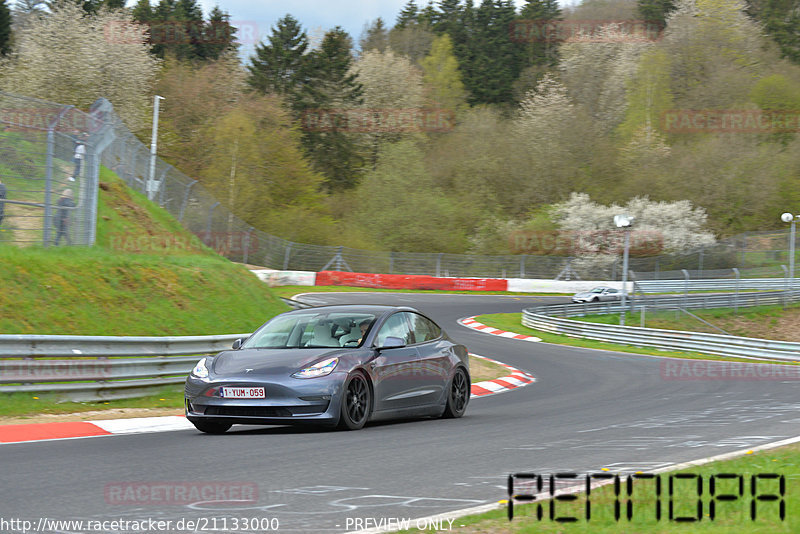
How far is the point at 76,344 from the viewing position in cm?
1157

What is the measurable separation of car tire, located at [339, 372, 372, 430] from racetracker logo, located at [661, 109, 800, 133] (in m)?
59.2

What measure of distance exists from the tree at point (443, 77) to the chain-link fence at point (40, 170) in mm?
70140

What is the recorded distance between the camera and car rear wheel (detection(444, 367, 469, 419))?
11.5 m

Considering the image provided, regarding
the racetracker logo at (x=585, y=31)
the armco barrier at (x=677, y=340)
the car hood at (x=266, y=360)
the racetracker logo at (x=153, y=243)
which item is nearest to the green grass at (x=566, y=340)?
the armco barrier at (x=677, y=340)

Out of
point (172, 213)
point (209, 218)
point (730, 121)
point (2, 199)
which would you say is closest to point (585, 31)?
point (730, 121)

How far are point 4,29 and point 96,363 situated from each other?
201ft

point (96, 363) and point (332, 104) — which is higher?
point (332, 104)

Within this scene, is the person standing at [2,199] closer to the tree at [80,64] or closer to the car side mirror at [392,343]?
the car side mirror at [392,343]

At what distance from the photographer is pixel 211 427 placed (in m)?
9.62

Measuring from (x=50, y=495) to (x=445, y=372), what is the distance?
619 cm

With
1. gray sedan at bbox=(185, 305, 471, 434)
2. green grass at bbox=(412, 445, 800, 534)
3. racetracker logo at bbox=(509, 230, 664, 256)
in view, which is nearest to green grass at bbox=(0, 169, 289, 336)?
gray sedan at bbox=(185, 305, 471, 434)

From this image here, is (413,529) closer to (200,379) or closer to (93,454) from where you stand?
(93,454)

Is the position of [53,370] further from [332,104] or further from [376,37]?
[376,37]

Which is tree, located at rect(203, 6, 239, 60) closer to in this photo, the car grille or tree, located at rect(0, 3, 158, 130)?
tree, located at rect(0, 3, 158, 130)
